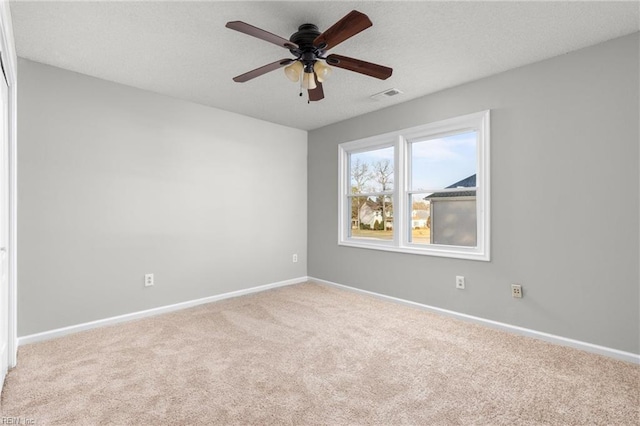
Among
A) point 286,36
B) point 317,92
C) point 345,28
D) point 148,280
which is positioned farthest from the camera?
point 148,280

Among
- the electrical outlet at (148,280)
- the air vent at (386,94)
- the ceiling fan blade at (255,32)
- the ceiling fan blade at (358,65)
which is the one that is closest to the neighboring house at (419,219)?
the air vent at (386,94)

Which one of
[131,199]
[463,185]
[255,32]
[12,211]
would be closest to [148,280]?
[131,199]

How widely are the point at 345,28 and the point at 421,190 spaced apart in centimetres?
235

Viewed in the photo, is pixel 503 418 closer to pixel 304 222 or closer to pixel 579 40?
pixel 579 40

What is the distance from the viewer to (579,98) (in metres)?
2.54

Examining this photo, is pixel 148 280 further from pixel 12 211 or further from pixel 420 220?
pixel 420 220

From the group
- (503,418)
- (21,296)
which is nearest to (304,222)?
(21,296)

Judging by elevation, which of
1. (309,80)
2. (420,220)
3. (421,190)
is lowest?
(420,220)

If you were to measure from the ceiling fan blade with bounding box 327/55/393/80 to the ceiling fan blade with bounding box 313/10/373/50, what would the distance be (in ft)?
0.37

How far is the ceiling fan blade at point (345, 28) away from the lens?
5.41 ft

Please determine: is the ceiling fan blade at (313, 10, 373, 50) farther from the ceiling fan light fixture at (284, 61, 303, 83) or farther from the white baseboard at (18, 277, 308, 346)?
the white baseboard at (18, 277, 308, 346)

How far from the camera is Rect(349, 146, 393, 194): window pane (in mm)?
4102

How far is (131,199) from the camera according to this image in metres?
3.25

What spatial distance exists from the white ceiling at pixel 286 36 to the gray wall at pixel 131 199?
1.18ft
